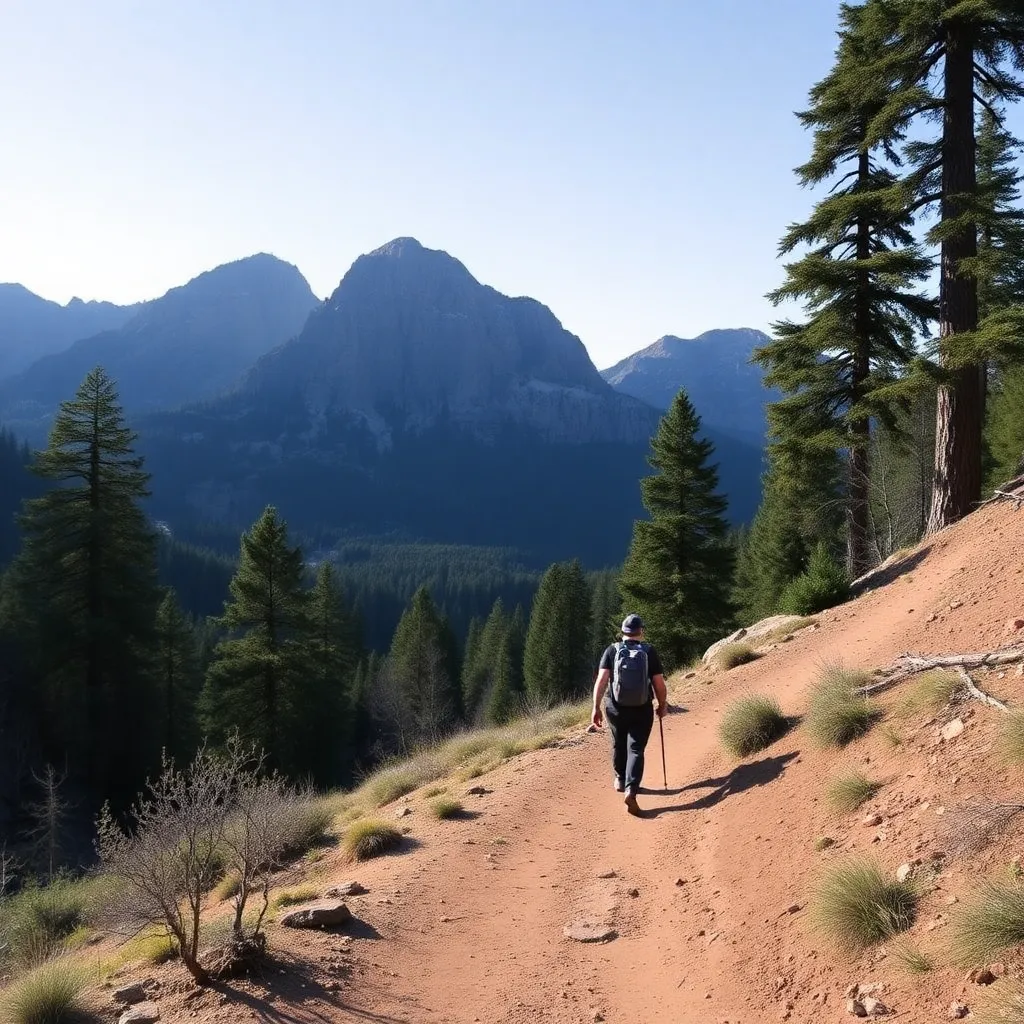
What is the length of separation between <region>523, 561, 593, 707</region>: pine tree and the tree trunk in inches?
1292

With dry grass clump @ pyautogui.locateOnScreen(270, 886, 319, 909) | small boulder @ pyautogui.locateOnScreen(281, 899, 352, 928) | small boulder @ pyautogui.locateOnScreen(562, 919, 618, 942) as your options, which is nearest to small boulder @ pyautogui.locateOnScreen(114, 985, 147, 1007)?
small boulder @ pyautogui.locateOnScreen(281, 899, 352, 928)

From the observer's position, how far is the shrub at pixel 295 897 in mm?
6008

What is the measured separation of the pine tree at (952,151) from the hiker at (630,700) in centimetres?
675

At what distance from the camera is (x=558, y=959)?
4926mm

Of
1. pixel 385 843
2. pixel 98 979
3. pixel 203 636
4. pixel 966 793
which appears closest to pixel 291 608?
pixel 385 843

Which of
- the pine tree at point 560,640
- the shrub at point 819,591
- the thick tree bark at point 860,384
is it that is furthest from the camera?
the pine tree at point 560,640

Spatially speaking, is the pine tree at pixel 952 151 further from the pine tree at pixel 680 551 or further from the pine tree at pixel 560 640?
the pine tree at pixel 560 640

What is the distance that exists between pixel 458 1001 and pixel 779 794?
3.17m

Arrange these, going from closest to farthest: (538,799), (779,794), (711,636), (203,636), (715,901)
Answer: (715,901)
(779,794)
(538,799)
(711,636)
(203,636)

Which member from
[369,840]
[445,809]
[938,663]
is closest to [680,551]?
[445,809]

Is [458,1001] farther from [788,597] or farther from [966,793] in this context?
[788,597]

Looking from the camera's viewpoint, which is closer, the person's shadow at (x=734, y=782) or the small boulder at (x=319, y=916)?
the small boulder at (x=319, y=916)

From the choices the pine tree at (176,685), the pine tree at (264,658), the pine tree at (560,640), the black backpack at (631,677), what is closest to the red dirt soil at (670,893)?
the black backpack at (631,677)

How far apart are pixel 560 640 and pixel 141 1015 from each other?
40.9 metres
